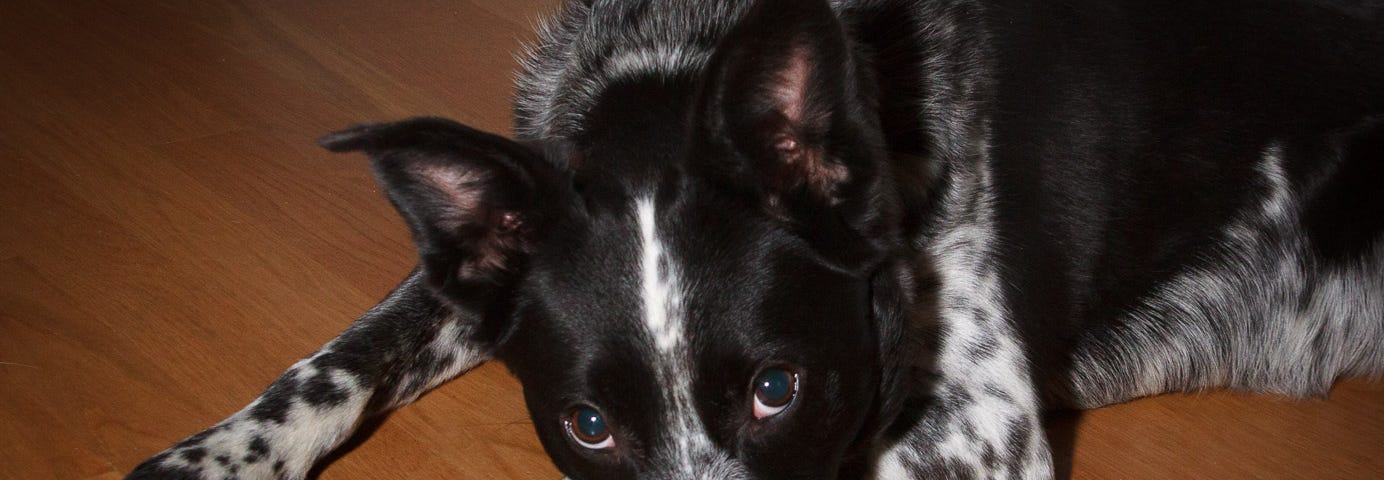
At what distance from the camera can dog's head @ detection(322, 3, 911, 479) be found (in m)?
1.55

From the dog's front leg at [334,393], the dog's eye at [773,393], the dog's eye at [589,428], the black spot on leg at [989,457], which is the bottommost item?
the dog's front leg at [334,393]

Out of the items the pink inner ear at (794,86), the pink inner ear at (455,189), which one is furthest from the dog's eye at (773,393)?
the pink inner ear at (455,189)

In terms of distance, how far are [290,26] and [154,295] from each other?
1.74m

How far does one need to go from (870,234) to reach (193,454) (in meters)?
1.18

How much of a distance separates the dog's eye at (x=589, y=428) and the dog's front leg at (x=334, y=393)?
1.22 ft

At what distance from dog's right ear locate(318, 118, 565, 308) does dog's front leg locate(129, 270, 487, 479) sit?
0.27 m

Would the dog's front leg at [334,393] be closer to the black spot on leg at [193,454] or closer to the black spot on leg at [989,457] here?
the black spot on leg at [193,454]

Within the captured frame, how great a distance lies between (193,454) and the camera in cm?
208

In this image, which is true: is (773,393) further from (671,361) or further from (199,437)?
(199,437)

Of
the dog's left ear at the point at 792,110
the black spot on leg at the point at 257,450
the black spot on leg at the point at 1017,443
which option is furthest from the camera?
the black spot on leg at the point at 257,450

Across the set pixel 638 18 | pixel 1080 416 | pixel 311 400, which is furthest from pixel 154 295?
pixel 1080 416

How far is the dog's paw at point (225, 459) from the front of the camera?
2057mm

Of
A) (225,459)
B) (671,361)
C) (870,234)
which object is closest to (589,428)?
(671,361)

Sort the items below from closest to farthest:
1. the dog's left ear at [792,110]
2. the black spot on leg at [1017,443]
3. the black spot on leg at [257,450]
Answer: the dog's left ear at [792,110] < the black spot on leg at [1017,443] < the black spot on leg at [257,450]
